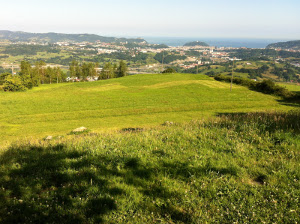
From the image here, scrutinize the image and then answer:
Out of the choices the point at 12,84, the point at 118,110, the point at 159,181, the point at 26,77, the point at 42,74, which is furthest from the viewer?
the point at 42,74

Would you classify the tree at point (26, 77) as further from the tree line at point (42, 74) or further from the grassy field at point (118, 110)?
the grassy field at point (118, 110)

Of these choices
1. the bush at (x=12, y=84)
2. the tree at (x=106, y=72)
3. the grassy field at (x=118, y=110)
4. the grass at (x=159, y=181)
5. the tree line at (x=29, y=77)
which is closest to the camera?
the grass at (x=159, y=181)

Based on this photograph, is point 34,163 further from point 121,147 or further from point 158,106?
point 158,106

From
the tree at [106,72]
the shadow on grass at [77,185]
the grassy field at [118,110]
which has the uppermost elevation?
the tree at [106,72]

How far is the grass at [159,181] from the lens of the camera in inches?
155

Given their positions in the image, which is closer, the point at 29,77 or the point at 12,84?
the point at 12,84

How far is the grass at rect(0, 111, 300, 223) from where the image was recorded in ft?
12.9

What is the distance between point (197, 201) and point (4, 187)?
4730 mm

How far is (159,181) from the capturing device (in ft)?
16.0

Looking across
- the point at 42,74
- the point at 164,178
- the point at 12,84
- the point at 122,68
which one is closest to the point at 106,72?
the point at 122,68

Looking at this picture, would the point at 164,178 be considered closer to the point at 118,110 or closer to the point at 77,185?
the point at 77,185

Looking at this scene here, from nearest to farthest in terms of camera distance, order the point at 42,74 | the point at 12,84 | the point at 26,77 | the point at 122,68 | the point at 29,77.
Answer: the point at 12,84, the point at 26,77, the point at 29,77, the point at 42,74, the point at 122,68

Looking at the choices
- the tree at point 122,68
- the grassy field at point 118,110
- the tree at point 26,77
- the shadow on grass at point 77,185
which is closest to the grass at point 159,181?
the shadow on grass at point 77,185

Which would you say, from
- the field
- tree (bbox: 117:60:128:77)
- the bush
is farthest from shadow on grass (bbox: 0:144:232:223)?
tree (bbox: 117:60:128:77)
